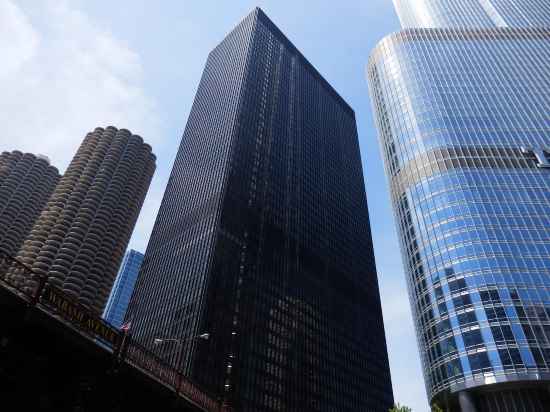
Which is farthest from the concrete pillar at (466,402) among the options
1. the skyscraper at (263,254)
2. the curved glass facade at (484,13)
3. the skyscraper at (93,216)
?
the curved glass facade at (484,13)

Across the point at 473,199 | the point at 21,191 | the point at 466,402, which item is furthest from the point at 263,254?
the point at 21,191

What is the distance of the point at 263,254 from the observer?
420 ft

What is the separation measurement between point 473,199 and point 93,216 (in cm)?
12238

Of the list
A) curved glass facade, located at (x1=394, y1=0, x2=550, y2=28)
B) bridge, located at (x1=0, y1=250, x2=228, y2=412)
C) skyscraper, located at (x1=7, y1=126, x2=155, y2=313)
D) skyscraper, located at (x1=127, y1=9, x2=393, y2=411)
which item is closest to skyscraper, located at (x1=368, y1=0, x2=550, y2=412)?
curved glass facade, located at (x1=394, y1=0, x2=550, y2=28)

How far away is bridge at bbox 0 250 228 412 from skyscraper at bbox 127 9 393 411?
7103 cm

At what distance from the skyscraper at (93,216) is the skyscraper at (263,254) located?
72.9 ft

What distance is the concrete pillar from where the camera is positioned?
65000mm

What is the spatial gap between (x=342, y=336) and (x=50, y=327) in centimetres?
13376

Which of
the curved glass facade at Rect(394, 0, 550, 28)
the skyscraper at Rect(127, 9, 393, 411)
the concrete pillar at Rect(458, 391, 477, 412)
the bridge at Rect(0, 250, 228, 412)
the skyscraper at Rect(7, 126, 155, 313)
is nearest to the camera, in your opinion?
the bridge at Rect(0, 250, 228, 412)

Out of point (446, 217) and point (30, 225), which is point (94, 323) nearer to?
point (446, 217)

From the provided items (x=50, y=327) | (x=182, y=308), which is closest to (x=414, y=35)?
(x=182, y=308)

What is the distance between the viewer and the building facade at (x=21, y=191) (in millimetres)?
163500

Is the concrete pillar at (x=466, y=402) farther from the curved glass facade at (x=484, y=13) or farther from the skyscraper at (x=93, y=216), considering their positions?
the curved glass facade at (x=484, y=13)

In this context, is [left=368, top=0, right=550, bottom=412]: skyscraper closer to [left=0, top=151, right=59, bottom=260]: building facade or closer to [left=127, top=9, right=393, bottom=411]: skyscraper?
[left=127, top=9, right=393, bottom=411]: skyscraper
